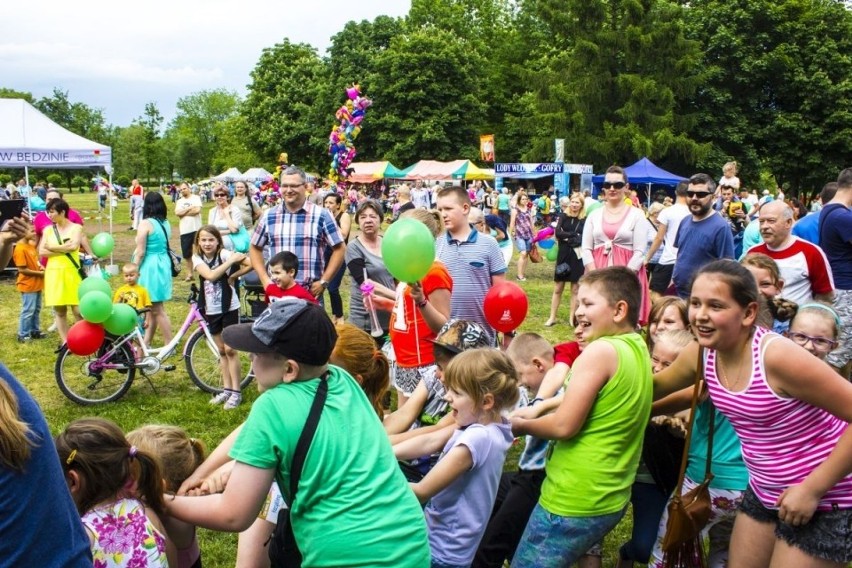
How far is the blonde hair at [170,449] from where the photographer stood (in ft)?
8.66

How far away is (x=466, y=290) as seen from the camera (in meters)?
4.80

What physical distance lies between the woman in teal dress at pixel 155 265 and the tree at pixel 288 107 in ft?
116

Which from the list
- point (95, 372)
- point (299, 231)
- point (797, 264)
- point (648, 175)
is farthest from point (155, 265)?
point (648, 175)

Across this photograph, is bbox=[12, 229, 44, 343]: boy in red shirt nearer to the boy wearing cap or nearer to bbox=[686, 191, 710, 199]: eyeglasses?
bbox=[686, 191, 710, 199]: eyeglasses

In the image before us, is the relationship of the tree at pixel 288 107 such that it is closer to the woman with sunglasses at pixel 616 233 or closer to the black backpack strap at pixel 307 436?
the woman with sunglasses at pixel 616 233

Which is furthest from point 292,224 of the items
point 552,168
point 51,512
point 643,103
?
point 643,103

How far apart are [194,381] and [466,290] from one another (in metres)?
3.33

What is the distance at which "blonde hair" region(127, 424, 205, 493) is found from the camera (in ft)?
8.66

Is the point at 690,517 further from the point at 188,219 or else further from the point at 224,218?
the point at 188,219

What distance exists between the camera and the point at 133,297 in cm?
711

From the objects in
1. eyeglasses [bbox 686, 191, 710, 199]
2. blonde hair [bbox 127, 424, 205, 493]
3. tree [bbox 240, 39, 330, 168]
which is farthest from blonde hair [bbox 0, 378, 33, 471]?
tree [bbox 240, 39, 330, 168]

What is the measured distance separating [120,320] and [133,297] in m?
1.13

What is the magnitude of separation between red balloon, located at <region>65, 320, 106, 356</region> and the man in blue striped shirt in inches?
121

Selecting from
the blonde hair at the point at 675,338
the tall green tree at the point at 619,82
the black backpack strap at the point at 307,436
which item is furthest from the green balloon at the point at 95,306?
the tall green tree at the point at 619,82
